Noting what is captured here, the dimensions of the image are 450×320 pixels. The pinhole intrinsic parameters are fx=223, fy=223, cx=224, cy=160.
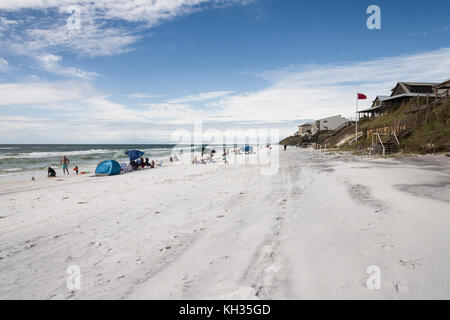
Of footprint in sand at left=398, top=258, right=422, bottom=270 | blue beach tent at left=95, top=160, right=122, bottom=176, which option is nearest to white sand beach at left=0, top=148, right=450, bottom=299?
footprint in sand at left=398, top=258, right=422, bottom=270

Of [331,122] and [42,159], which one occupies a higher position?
[331,122]

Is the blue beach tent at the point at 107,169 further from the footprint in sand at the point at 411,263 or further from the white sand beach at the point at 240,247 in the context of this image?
the footprint in sand at the point at 411,263

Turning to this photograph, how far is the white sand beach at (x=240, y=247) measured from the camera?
2.91 metres

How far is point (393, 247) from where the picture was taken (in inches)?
144

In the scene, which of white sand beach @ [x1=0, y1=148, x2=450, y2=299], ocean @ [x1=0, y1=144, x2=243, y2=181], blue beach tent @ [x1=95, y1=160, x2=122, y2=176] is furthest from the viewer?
ocean @ [x1=0, y1=144, x2=243, y2=181]

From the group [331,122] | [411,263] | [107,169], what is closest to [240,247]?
[411,263]

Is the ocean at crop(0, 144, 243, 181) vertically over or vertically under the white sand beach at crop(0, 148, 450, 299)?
over

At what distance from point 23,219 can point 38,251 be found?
10.7 ft

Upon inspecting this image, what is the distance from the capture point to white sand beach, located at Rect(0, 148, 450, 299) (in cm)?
291

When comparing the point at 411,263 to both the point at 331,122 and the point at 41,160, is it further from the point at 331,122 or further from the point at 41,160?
the point at 331,122

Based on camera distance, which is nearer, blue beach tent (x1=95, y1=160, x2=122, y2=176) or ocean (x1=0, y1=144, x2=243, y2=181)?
blue beach tent (x1=95, y1=160, x2=122, y2=176)

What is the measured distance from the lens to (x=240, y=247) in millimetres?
4098

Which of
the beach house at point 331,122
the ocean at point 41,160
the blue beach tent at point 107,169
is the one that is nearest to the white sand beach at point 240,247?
the blue beach tent at point 107,169

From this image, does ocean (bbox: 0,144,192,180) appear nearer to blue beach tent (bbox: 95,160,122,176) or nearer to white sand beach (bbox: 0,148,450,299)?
blue beach tent (bbox: 95,160,122,176)
